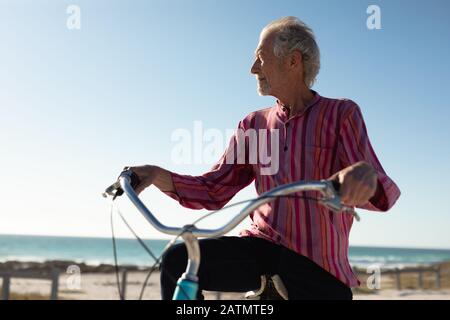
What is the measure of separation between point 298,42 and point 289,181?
696 millimetres

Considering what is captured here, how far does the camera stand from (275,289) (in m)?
2.48

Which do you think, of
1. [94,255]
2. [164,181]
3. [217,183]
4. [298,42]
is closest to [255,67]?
[298,42]

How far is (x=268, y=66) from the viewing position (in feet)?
9.53

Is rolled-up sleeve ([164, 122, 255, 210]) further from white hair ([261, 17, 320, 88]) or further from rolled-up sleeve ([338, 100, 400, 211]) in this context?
rolled-up sleeve ([338, 100, 400, 211])

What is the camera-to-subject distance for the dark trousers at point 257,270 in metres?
2.43

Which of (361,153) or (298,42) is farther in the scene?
(298,42)

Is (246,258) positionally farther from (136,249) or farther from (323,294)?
(136,249)

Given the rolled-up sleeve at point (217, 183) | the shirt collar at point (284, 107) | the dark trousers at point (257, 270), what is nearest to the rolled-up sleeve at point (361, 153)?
the shirt collar at point (284, 107)

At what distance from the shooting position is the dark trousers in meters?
2.43

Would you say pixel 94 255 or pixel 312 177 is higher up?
pixel 312 177

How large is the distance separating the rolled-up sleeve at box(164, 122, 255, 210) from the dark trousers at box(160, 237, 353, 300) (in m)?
0.39

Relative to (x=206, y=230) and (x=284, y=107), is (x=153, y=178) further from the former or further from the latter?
(x=206, y=230)
